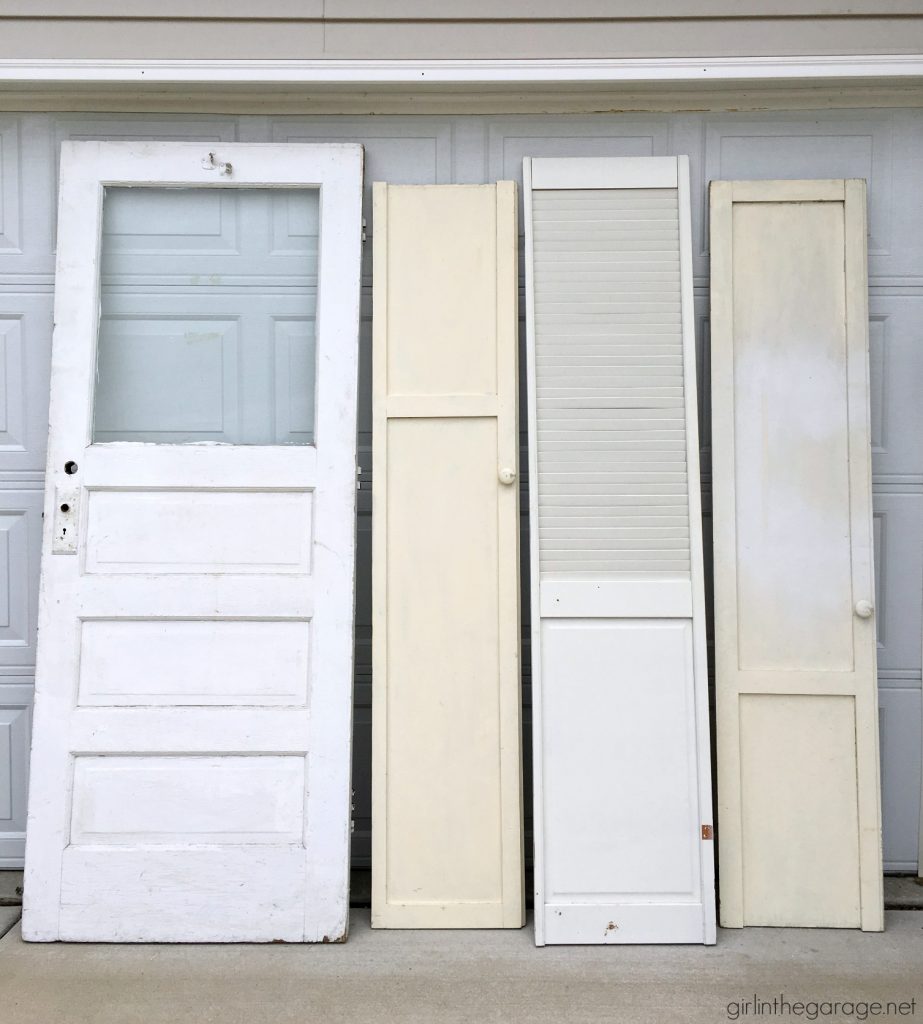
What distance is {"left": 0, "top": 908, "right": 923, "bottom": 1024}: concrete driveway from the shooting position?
76.6 inches

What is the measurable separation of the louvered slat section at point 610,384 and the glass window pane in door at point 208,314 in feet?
2.21

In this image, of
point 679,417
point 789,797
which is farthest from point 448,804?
point 679,417

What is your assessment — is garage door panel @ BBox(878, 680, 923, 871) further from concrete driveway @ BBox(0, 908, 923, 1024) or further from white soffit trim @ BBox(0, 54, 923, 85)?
white soffit trim @ BBox(0, 54, 923, 85)

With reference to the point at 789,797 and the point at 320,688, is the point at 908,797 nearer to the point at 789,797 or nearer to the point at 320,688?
the point at 789,797

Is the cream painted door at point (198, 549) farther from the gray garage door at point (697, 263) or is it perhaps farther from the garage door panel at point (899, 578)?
the garage door panel at point (899, 578)

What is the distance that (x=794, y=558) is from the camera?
2365 mm

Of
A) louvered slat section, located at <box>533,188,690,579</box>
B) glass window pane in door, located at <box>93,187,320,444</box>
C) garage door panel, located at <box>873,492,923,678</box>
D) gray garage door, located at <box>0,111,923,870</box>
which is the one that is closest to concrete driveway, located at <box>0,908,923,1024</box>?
gray garage door, located at <box>0,111,923,870</box>

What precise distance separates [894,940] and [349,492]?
179 cm

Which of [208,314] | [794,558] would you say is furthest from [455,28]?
[794,558]

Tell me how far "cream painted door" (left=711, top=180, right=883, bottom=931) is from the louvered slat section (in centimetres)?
15

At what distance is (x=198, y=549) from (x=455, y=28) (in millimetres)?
1599

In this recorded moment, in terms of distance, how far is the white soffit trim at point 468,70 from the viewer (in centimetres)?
247

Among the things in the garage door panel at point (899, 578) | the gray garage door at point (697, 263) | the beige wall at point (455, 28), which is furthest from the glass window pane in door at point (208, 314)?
the garage door panel at point (899, 578)

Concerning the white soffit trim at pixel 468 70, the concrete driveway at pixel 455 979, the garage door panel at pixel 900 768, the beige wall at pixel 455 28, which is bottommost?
the concrete driveway at pixel 455 979
